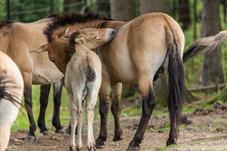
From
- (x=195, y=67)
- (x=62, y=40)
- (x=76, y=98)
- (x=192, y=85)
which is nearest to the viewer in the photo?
(x=76, y=98)

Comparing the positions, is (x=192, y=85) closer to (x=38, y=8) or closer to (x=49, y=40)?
(x=38, y=8)

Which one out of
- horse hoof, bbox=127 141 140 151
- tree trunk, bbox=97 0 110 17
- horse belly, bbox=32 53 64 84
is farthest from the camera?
tree trunk, bbox=97 0 110 17

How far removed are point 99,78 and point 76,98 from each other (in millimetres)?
384

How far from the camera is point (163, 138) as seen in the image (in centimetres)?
1077

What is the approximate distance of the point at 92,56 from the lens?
945cm

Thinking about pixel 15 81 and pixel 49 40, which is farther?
pixel 49 40

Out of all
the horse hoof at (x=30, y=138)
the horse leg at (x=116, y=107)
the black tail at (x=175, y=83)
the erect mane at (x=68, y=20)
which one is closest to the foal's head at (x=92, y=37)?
the erect mane at (x=68, y=20)

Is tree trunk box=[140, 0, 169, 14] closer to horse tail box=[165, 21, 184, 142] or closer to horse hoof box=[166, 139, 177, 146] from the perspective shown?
horse tail box=[165, 21, 184, 142]

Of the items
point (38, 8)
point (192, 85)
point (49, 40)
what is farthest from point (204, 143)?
point (38, 8)

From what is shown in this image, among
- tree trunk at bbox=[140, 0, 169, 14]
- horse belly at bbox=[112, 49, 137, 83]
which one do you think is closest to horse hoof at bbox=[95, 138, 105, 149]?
horse belly at bbox=[112, 49, 137, 83]

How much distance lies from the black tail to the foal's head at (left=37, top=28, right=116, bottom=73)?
92cm

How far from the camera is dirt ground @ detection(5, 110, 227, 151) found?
31.3ft

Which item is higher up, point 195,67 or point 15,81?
point 15,81

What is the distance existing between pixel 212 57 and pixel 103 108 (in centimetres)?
731
